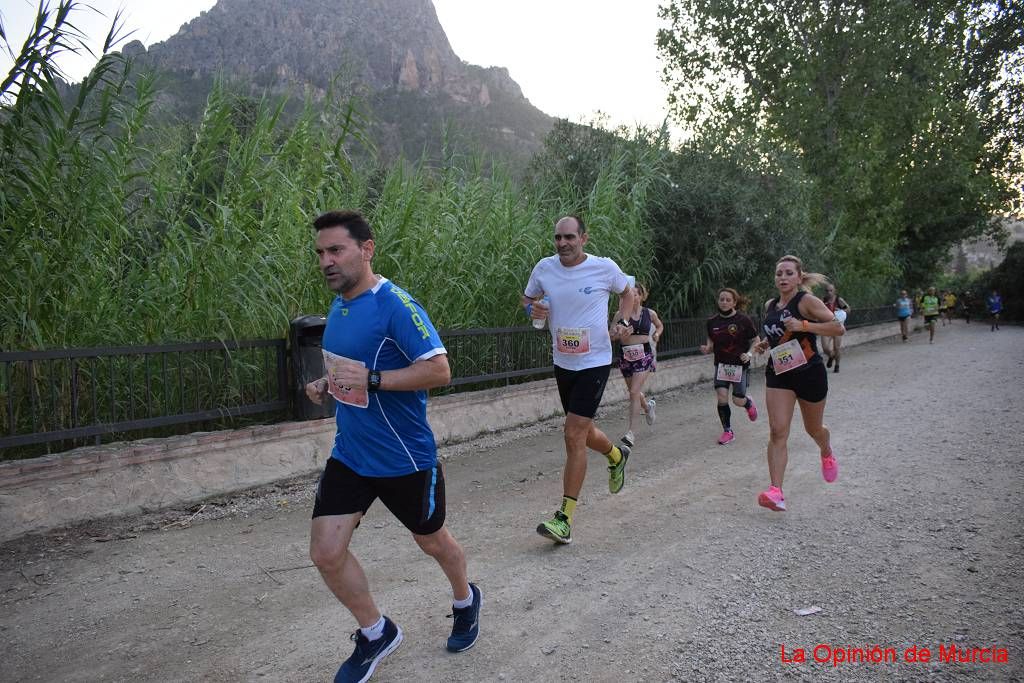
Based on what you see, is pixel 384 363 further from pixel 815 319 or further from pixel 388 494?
pixel 815 319

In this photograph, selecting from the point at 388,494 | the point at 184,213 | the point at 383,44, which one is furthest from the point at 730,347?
the point at 383,44

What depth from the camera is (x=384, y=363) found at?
118 inches

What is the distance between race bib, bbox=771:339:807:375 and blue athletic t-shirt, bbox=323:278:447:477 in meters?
3.58

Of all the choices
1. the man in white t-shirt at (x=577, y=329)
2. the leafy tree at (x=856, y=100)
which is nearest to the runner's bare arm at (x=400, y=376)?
the man in white t-shirt at (x=577, y=329)

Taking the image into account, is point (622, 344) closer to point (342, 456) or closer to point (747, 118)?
point (342, 456)

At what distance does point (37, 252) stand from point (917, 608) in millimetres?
5938

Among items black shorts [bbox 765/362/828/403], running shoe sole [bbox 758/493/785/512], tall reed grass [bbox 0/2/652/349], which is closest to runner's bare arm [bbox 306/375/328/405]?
tall reed grass [bbox 0/2/652/349]

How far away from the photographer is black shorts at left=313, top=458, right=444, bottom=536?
2984 mm

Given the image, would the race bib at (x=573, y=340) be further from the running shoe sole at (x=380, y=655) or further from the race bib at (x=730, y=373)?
the race bib at (x=730, y=373)

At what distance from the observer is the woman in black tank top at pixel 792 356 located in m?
5.51

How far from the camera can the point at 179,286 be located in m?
6.07

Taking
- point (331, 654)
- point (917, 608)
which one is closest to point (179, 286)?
point (331, 654)

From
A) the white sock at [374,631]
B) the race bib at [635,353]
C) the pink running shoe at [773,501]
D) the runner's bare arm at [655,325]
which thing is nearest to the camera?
the white sock at [374,631]

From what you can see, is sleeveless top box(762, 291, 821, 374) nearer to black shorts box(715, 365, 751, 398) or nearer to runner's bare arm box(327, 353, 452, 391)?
black shorts box(715, 365, 751, 398)
